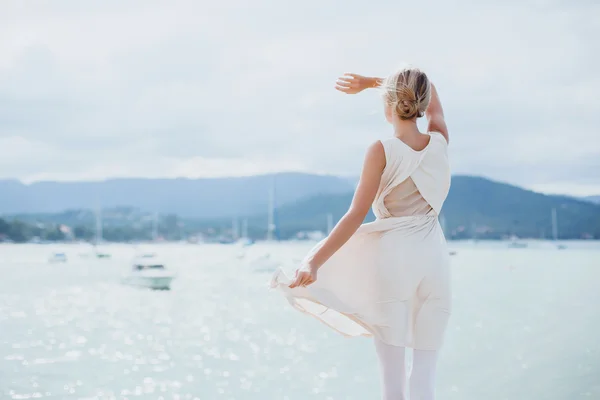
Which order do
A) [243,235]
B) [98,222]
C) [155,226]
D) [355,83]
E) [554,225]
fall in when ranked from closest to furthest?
[355,83] < [554,225] < [98,222] < [243,235] < [155,226]

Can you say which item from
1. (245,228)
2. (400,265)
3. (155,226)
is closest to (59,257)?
(155,226)

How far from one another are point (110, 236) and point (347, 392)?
86.2 metres

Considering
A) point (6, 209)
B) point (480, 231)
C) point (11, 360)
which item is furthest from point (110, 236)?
point (11, 360)

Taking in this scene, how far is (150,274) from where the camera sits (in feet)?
104

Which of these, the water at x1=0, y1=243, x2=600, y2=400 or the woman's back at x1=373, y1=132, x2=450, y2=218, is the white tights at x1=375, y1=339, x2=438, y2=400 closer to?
the woman's back at x1=373, y1=132, x2=450, y2=218

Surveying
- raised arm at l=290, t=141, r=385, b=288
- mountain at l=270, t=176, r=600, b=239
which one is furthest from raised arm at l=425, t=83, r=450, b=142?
mountain at l=270, t=176, r=600, b=239

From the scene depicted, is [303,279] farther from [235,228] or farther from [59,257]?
[235,228]

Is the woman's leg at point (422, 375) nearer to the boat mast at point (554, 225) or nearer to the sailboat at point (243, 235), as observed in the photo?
the boat mast at point (554, 225)

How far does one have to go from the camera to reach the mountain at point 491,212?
6750cm

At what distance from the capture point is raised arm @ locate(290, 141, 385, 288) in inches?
74.1

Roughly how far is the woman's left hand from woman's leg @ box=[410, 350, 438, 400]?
14.2 inches

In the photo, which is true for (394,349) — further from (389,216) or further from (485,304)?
(485,304)

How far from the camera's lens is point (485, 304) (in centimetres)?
2945

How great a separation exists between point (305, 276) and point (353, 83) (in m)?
0.60
